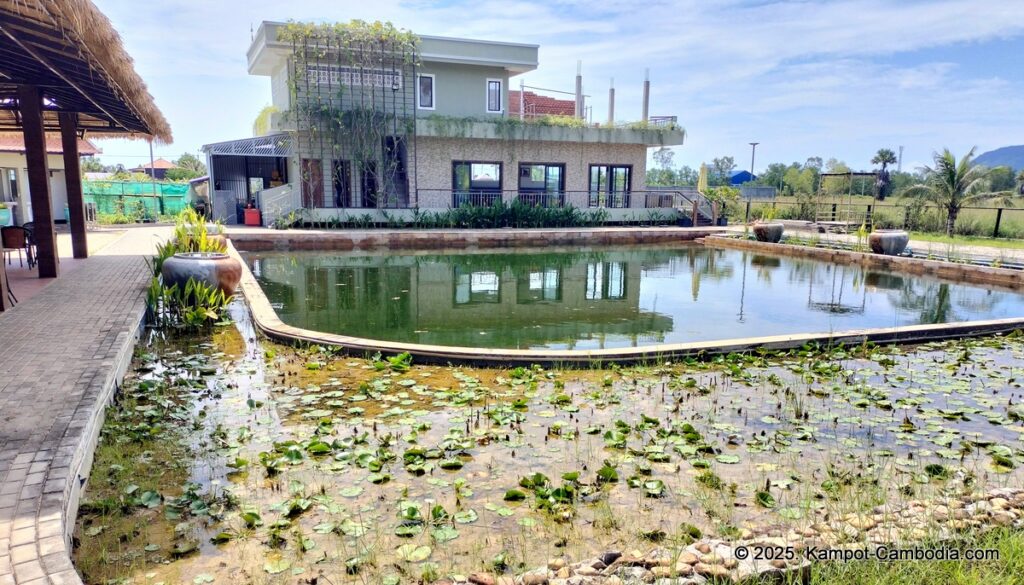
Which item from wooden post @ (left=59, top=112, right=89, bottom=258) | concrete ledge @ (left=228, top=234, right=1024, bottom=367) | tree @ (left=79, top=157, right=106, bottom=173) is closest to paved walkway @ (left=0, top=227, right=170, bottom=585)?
concrete ledge @ (left=228, top=234, right=1024, bottom=367)

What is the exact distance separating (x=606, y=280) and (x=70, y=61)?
27.4 feet

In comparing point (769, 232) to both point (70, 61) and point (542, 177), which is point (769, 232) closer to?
point (542, 177)

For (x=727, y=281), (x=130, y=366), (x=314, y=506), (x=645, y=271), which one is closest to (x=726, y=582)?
(x=314, y=506)

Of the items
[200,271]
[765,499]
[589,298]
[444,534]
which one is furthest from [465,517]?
[589,298]

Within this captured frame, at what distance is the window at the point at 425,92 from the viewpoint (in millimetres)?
20469

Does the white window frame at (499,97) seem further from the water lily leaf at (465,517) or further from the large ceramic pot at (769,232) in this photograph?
the water lily leaf at (465,517)

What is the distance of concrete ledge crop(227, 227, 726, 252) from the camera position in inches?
620

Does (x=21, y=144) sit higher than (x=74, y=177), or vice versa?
(x=21, y=144)

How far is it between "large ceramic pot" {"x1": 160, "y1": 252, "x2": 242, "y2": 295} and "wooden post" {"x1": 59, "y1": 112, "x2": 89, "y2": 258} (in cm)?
436

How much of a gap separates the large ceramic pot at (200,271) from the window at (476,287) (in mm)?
3212

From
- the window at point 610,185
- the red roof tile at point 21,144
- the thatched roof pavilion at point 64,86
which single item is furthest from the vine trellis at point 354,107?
the thatched roof pavilion at point 64,86

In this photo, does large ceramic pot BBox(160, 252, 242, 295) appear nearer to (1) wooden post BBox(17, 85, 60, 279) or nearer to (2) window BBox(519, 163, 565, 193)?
(1) wooden post BBox(17, 85, 60, 279)

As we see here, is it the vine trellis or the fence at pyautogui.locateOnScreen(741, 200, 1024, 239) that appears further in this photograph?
the fence at pyautogui.locateOnScreen(741, 200, 1024, 239)

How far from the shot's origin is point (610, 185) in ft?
76.5
